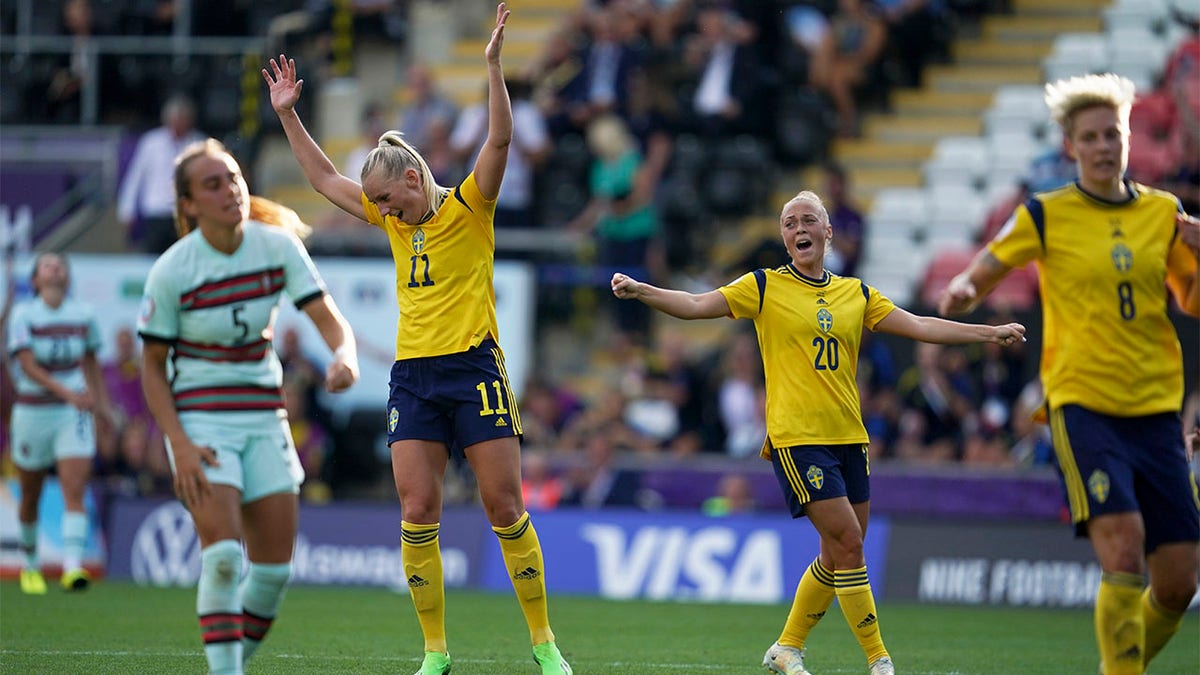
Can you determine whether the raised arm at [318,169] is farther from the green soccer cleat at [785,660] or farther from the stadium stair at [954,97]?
the stadium stair at [954,97]

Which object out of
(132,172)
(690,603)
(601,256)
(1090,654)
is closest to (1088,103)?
(1090,654)

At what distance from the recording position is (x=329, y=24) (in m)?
23.0

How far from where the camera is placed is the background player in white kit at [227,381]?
705 centimetres

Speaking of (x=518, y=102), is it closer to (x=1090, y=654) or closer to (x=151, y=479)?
(x=151, y=479)

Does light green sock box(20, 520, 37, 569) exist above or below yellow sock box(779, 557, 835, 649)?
below

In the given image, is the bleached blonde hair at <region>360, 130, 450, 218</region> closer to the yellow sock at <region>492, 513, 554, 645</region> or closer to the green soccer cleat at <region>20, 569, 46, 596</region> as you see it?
the yellow sock at <region>492, 513, 554, 645</region>

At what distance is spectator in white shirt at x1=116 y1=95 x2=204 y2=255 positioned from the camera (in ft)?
66.5

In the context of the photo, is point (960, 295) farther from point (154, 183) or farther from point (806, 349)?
point (154, 183)

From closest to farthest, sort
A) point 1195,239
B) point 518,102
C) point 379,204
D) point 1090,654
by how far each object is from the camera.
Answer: point 1195,239
point 379,204
point 1090,654
point 518,102

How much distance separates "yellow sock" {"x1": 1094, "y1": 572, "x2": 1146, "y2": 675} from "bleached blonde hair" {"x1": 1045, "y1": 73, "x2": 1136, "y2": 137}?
1.80 m

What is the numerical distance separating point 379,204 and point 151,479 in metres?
10.7

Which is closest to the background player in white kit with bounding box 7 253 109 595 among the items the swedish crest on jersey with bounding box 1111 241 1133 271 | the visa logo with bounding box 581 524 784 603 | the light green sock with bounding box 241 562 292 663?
the visa logo with bounding box 581 524 784 603

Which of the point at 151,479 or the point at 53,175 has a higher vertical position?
the point at 53,175

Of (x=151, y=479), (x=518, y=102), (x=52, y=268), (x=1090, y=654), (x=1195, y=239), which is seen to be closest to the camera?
(x=1195, y=239)
